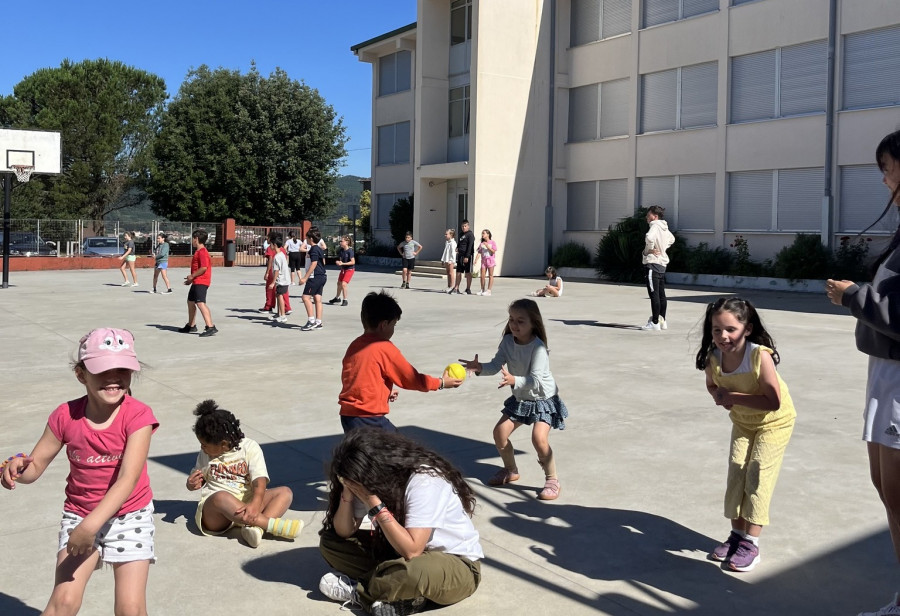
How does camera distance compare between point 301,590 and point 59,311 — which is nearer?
point 301,590

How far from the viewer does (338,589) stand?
4.13 metres

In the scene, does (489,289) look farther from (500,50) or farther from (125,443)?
(125,443)

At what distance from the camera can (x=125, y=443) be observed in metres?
3.34

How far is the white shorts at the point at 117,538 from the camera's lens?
3383mm

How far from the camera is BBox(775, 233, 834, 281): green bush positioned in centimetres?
2345

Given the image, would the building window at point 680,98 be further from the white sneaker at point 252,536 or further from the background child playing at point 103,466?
the background child playing at point 103,466

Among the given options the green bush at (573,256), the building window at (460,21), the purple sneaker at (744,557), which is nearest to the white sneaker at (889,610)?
the purple sneaker at (744,557)

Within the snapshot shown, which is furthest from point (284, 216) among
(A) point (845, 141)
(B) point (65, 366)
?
(B) point (65, 366)

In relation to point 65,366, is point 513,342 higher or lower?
higher

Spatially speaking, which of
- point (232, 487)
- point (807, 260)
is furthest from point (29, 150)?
point (232, 487)

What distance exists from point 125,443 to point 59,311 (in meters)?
15.6

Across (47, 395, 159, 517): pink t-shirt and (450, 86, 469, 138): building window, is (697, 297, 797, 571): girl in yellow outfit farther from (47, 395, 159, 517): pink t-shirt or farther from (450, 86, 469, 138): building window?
(450, 86, 469, 138): building window

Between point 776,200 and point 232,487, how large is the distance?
2340 centimetres

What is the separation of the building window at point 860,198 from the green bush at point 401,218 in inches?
688
